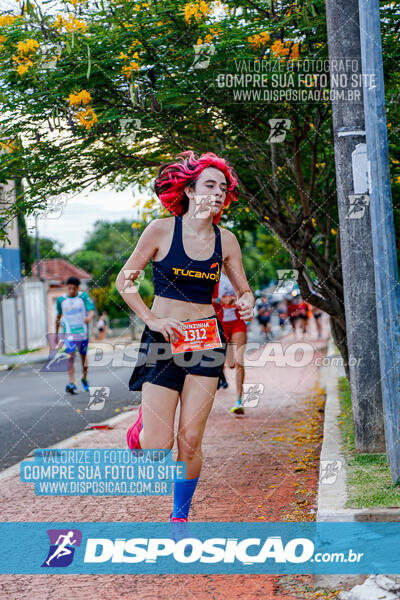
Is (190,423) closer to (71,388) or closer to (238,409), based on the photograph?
(238,409)

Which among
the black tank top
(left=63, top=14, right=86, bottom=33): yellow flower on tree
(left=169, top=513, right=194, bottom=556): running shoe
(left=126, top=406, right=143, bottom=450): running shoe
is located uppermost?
(left=63, top=14, right=86, bottom=33): yellow flower on tree

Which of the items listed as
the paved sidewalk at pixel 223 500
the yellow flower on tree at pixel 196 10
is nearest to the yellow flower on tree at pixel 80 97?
the yellow flower on tree at pixel 196 10

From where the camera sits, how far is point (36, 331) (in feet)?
138

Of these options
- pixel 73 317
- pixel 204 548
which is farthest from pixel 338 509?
pixel 73 317

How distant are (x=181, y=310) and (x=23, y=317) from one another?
3265cm

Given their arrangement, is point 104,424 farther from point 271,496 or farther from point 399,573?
point 399,573

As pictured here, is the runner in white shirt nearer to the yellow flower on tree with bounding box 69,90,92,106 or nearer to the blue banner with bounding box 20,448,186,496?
the blue banner with bounding box 20,448,186,496

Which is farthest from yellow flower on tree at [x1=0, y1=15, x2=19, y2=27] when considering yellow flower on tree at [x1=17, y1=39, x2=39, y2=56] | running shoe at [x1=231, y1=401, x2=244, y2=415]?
running shoe at [x1=231, y1=401, x2=244, y2=415]

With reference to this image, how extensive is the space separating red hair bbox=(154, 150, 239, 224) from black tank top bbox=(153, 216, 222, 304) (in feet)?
0.65

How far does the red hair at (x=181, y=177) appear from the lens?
14.5 feet

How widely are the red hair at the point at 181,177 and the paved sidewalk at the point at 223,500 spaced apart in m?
→ 1.90

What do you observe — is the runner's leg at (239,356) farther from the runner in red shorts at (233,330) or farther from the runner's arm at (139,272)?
the runner's arm at (139,272)

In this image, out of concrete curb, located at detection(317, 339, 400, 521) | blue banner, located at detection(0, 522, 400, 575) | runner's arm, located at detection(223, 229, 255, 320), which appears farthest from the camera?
runner's arm, located at detection(223, 229, 255, 320)

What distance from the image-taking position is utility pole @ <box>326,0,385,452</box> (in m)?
5.50
